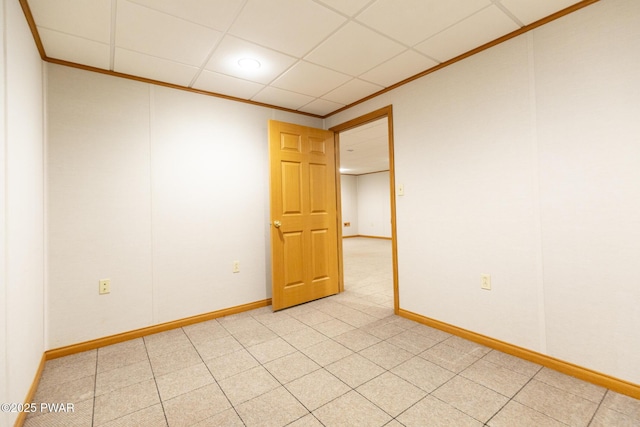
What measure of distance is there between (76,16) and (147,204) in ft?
4.72

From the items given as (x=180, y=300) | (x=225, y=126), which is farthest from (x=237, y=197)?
(x=180, y=300)

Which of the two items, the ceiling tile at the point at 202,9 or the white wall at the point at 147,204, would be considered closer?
the ceiling tile at the point at 202,9

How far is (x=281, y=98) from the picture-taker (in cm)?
321

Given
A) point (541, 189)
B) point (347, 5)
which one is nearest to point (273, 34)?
point (347, 5)

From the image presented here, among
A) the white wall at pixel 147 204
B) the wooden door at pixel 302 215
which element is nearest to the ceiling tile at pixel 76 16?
the white wall at pixel 147 204

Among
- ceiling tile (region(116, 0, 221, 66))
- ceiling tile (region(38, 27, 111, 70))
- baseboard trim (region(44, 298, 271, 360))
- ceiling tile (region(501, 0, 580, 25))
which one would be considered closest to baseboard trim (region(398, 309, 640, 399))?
baseboard trim (region(44, 298, 271, 360))

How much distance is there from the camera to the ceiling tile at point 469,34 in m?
1.91

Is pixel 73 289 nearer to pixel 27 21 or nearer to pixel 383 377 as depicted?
pixel 27 21

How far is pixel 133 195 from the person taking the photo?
2.57m

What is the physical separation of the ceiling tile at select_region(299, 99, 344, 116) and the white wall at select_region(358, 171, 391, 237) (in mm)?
6516

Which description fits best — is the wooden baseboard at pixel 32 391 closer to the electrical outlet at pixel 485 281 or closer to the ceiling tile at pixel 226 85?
the ceiling tile at pixel 226 85

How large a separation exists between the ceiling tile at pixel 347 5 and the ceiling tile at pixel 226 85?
1275 millimetres

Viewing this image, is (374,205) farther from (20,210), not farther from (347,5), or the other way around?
(20,210)

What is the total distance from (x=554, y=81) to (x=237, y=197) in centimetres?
289
